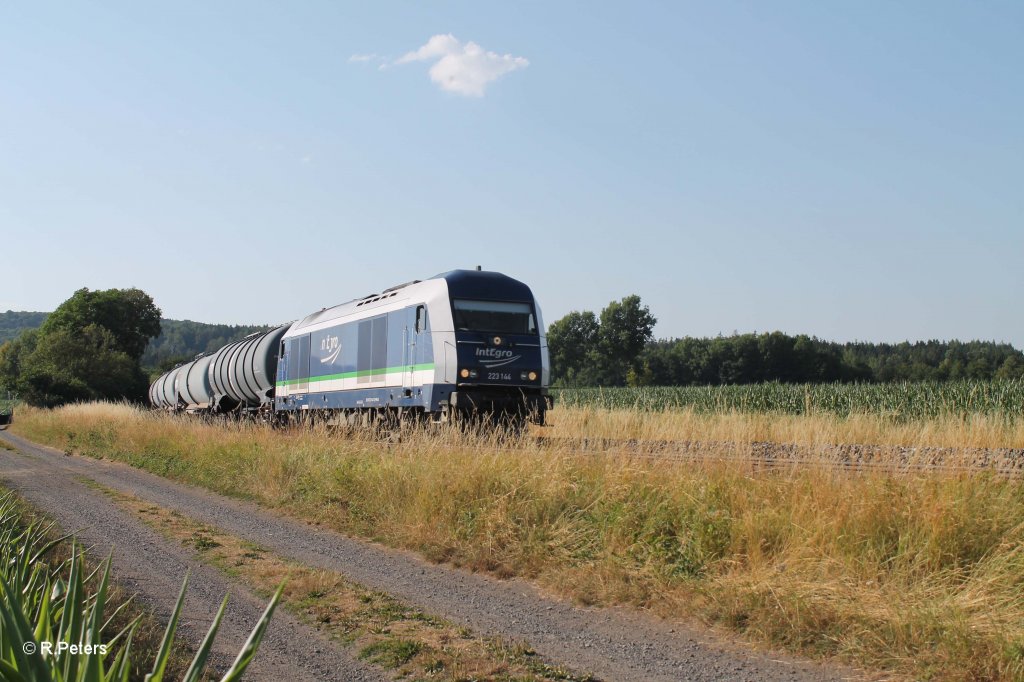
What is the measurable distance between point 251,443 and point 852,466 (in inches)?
460

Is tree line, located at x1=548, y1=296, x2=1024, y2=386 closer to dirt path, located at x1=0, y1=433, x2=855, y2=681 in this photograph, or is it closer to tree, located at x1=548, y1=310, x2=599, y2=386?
tree, located at x1=548, y1=310, x2=599, y2=386

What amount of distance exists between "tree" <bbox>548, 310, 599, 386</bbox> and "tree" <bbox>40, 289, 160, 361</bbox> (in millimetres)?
42707

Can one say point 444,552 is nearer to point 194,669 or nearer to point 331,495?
point 331,495

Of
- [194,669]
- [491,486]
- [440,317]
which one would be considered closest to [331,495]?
[491,486]

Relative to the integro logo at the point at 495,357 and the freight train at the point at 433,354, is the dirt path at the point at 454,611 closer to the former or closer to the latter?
the freight train at the point at 433,354

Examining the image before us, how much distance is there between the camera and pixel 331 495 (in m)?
11.9

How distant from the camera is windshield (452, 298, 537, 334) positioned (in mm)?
17419

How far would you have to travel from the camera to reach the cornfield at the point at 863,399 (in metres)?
23.1

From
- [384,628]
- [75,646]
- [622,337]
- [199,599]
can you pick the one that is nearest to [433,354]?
[199,599]

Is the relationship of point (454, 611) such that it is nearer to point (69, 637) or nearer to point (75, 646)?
point (75, 646)

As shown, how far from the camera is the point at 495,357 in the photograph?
17.4 metres

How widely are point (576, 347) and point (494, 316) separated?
75626 millimetres

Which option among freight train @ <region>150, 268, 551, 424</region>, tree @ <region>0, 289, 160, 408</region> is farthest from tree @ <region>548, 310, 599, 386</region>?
freight train @ <region>150, 268, 551, 424</region>

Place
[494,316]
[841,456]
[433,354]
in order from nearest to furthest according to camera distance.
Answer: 1. [841,456]
2. [433,354]
3. [494,316]
